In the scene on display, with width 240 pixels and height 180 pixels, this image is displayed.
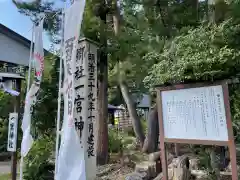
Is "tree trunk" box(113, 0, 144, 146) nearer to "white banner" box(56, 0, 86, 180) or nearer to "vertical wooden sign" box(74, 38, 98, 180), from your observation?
"vertical wooden sign" box(74, 38, 98, 180)

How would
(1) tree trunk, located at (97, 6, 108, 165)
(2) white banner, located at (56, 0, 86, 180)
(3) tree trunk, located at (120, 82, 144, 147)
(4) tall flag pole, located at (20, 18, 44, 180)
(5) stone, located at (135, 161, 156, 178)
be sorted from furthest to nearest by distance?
1. (3) tree trunk, located at (120, 82, 144, 147)
2. (1) tree trunk, located at (97, 6, 108, 165)
3. (5) stone, located at (135, 161, 156, 178)
4. (4) tall flag pole, located at (20, 18, 44, 180)
5. (2) white banner, located at (56, 0, 86, 180)

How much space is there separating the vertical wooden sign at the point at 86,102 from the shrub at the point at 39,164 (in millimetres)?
1369

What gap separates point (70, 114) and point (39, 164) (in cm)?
227

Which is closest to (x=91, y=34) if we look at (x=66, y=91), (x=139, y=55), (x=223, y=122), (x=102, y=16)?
(x=102, y=16)

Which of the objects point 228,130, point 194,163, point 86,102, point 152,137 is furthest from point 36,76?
point 152,137

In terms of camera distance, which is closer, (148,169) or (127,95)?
Answer: (148,169)

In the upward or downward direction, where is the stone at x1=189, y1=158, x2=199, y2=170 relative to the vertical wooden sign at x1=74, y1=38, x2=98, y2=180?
downward

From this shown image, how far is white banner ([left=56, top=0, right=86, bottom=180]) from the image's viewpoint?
3.74m

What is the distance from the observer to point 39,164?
5656 millimetres

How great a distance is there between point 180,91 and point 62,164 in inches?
79.8

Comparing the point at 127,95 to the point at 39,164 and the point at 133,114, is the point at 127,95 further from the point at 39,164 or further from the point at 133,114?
the point at 39,164

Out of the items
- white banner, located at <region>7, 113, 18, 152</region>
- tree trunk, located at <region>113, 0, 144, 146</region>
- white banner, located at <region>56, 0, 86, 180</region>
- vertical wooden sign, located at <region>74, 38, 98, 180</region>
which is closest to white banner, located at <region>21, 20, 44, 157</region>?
white banner, located at <region>7, 113, 18, 152</region>

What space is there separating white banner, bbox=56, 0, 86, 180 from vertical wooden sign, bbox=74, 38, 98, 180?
59 centimetres

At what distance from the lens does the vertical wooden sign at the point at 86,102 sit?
4.80 m
